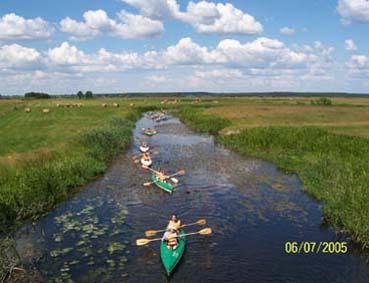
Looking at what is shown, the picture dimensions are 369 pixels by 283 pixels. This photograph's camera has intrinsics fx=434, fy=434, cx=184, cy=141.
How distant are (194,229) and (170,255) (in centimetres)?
485

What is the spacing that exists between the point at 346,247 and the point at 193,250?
7.40 m

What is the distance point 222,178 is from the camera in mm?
35812

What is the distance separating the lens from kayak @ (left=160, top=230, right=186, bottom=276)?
18252mm

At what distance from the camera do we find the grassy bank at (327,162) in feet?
74.4

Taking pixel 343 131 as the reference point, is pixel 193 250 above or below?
below

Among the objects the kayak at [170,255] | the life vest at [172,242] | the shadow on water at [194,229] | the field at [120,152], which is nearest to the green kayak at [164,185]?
the shadow on water at [194,229]

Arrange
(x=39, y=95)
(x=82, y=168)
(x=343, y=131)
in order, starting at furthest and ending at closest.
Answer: (x=39, y=95), (x=343, y=131), (x=82, y=168)

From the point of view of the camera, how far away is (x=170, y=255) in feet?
62.0

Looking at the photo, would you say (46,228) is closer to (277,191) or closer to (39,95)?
(277,191)

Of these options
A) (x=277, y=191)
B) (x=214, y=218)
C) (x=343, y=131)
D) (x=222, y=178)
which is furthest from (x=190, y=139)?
(x=214, y=218)

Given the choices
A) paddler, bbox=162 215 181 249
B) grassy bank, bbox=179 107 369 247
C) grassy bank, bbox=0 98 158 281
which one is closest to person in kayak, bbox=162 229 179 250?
paddler, bbox=162 215 181 249
